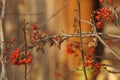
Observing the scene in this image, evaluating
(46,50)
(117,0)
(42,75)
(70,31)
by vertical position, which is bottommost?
(42,75)

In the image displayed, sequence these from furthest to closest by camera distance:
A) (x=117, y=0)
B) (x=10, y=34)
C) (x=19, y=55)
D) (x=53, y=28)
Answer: (x=10, y=34), (x=53, y=28), (x=117, y=0), (x=19, y=55)

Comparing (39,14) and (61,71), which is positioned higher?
(39,14)

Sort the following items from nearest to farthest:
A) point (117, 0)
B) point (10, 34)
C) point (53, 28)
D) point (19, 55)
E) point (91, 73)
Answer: point (19, 55) < point (117, 0) < point (91, 73) < point (53, 28) < point (10, 34)

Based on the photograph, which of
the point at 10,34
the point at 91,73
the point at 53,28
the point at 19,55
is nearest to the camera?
the point at 19,55

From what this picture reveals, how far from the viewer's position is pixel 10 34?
3.59m

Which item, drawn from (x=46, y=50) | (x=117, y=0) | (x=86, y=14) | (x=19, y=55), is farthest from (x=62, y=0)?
(x=19, y=55)

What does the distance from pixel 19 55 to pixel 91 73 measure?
1.03 m

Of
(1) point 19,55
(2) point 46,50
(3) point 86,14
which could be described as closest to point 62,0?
(3) point 86,14

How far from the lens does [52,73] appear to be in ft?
11.0

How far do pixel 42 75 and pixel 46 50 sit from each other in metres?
0.31

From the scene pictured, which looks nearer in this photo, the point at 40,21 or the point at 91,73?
the point at 91,73

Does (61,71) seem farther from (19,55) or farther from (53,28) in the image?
(19,55)

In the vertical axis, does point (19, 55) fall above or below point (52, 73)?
above

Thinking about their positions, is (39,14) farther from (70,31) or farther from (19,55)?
(19,55)
